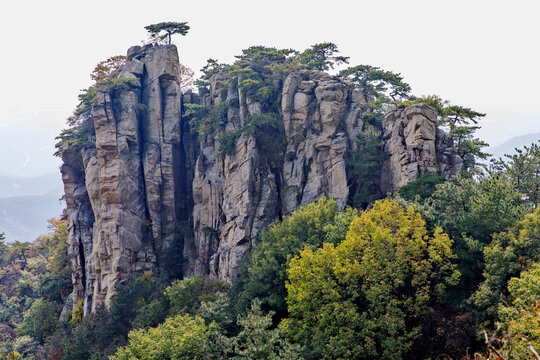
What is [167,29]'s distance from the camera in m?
52.3

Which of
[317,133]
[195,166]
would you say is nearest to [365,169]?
[317,133]

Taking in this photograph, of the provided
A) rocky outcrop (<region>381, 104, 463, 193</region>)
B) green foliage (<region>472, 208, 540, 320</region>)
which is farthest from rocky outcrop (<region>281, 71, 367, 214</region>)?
green foliage (<region>472, 208, 540, 320</region>)

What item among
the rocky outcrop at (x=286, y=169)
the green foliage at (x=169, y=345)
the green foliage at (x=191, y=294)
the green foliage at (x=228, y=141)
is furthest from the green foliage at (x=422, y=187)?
the green foliage at (x=228, y=141)

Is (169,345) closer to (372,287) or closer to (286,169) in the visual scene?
(372,287)

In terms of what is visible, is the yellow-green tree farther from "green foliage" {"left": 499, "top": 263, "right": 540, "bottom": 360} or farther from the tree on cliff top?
the tree on cliff top

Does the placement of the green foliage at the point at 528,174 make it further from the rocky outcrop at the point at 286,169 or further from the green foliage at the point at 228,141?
the green foliage at the point at 228,141

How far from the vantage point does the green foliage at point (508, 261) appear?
1944cm

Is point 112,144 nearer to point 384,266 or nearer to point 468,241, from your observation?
point 384,266

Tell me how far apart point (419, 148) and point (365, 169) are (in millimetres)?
5321

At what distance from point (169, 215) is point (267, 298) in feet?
84.5

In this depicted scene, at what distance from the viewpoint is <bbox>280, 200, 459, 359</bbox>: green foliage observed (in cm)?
2036

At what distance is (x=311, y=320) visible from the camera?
2298cm

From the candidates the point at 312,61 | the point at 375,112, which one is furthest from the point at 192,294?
the point at 312,61

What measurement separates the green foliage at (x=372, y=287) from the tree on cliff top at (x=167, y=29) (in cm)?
3873
